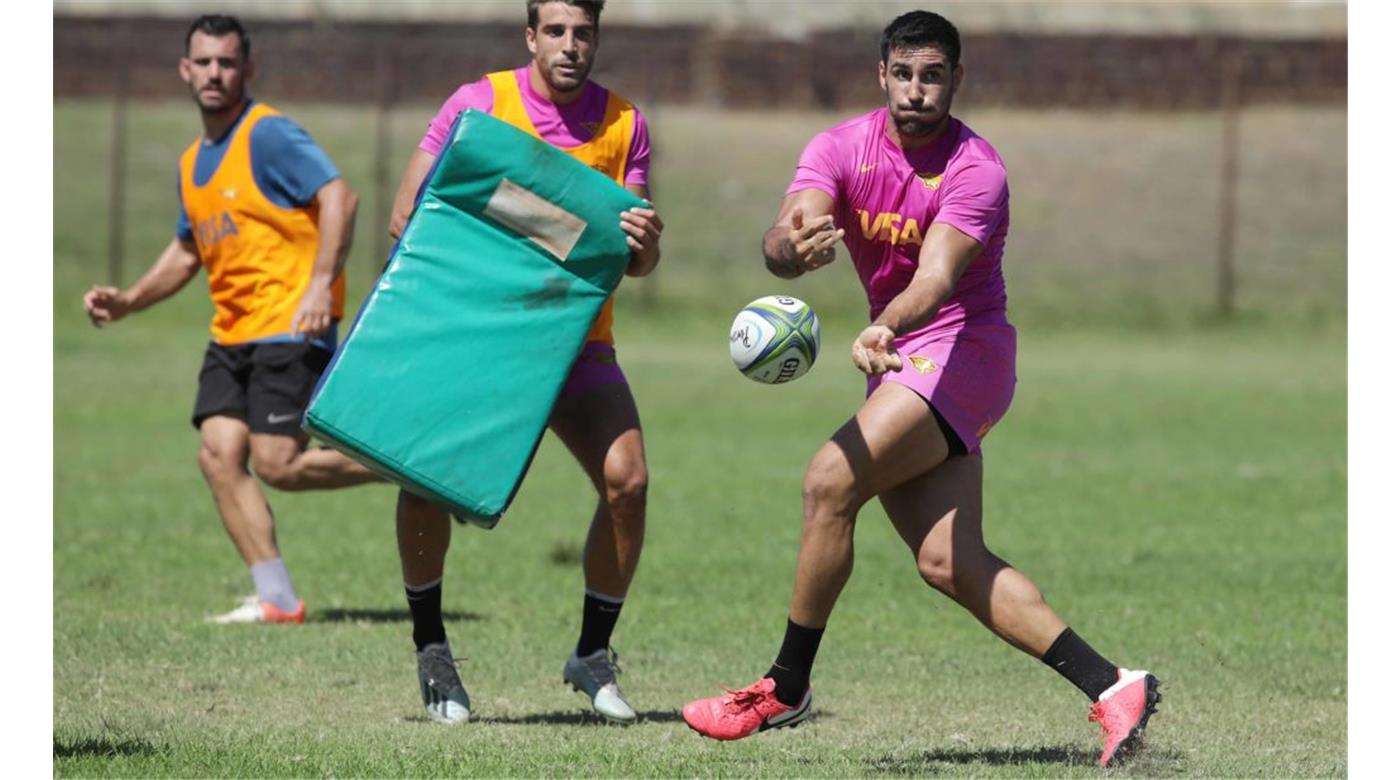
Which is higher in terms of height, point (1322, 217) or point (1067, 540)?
point (1322, 217)

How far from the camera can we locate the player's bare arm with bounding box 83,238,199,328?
916cm

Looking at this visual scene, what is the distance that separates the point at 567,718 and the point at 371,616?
2.56 meters

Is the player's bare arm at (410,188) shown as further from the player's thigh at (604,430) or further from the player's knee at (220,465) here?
the player's knee at (220,465)

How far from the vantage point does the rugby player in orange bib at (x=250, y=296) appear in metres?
9.20

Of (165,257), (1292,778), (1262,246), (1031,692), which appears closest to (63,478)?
(165,257)

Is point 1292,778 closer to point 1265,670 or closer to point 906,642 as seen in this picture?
point 1265,670

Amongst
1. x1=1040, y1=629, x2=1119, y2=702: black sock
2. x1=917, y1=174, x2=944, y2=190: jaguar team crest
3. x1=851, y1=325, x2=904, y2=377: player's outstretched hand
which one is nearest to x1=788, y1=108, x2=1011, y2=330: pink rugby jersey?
x1=917, y1=174, x2=944, y2=190: jaguar team crest

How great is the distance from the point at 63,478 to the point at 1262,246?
2304 cm

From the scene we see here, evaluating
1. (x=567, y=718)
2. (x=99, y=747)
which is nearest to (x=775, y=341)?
(x=567, y=718)

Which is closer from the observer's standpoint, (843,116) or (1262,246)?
(1262,246)

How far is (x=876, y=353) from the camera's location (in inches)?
221

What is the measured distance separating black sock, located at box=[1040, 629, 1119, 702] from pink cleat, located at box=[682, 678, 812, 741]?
0.85m

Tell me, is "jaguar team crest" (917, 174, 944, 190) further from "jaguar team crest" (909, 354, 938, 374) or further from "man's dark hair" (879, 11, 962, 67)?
"jaguar team crest" (909, 354, 938, 374)

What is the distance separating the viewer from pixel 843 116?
36594 mm
